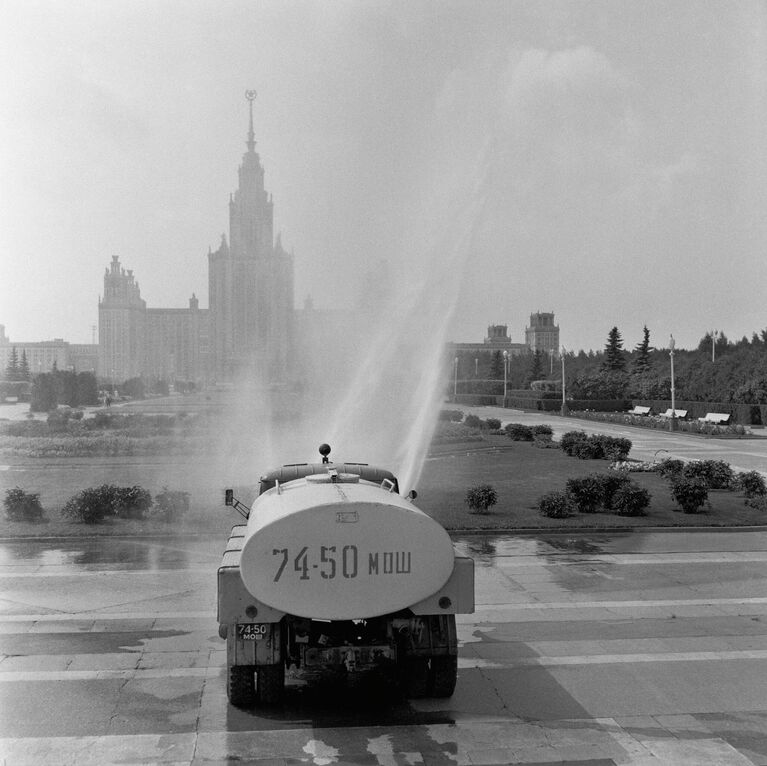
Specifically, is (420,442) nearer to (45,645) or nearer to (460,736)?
(45,645)

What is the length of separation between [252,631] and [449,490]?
15.7 metres

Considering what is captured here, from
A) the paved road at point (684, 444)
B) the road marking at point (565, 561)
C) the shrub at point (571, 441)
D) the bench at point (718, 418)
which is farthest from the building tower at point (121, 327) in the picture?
the road marking at point (565, 561)

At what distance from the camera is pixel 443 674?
8.78 meters

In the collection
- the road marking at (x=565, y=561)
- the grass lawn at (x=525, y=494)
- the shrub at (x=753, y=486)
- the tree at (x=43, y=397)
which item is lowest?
the road marking at (x=565, y=561)

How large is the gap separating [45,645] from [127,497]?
900cm

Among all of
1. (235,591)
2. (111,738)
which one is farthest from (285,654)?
(111,738)

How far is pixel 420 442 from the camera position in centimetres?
2319

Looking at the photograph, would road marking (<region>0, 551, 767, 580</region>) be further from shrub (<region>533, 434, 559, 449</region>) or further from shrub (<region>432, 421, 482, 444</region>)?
shrub (<region>432, 421, 482, 444</region>)

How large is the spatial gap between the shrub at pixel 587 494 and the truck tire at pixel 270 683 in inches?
523

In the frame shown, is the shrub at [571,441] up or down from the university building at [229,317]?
down

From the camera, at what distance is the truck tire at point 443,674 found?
8.72 meters

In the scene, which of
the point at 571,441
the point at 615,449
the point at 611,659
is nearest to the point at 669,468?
the point at 615,449

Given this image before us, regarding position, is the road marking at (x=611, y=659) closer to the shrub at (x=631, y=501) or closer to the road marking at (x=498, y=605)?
the road marking at (x=498, y=605)

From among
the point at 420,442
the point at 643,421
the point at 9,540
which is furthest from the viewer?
the point at 643,421
